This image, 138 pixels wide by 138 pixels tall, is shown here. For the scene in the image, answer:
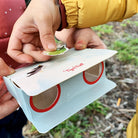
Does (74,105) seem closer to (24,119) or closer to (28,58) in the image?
(28,58)

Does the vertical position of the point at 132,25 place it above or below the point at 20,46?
below

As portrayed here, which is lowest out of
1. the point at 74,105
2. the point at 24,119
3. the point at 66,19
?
the point at 24,119

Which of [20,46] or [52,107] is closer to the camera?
[52,107]

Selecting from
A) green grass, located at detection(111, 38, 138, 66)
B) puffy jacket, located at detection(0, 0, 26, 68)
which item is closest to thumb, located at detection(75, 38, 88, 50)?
puffy jacket, located at detection(0, 0, 26, 68)

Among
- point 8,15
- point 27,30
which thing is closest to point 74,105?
point 27,30

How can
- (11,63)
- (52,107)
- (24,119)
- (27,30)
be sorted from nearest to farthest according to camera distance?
(52,107)
(27,30)
(11,63)
(24,119)

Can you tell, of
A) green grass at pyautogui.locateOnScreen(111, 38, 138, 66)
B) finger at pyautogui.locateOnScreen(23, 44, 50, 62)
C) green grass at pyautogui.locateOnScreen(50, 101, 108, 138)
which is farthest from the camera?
green grass at pyautogui.locateOnScreen(111, 38, 138, 66)

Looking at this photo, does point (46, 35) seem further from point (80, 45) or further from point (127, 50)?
point (127, 50)

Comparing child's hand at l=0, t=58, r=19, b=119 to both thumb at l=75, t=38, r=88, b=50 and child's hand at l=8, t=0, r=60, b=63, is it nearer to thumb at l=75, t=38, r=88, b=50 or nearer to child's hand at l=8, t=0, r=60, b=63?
child's hand at l=8, t=0, r=60, b=63
